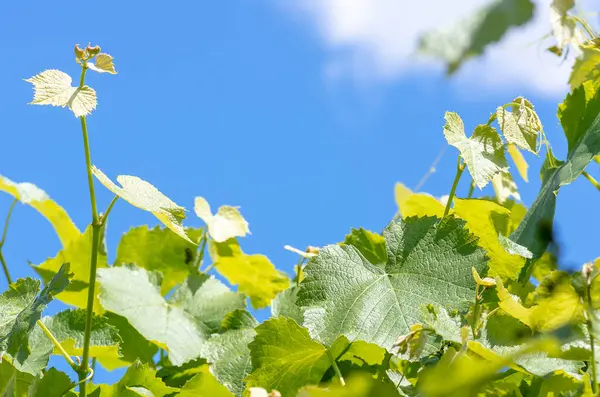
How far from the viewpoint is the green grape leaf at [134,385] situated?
2.84 feet

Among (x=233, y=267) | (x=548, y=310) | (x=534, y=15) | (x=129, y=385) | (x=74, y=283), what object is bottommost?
(x=129, y=385)

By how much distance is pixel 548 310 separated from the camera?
2.09ft

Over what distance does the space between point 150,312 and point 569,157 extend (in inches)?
28.9

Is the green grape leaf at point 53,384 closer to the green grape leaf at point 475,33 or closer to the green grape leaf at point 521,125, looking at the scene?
the green grape leaf at point 521,125

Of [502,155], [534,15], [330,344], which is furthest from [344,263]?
[534,15]

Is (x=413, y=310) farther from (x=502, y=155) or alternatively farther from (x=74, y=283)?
(x=74, y=283)

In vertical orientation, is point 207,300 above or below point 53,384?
above

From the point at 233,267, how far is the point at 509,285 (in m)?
0.64

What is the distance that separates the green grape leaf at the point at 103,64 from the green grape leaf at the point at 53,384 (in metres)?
0.35

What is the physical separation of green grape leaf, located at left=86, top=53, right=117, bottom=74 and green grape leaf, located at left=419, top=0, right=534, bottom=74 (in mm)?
1051

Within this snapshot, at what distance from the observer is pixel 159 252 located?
1453mm

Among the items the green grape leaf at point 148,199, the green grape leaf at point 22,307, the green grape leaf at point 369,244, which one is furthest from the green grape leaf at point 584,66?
the green grape leaf at point 22,307

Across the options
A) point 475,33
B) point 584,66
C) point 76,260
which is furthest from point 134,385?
point 475,33

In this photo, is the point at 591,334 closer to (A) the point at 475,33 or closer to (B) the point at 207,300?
(B) the point at 207,300
